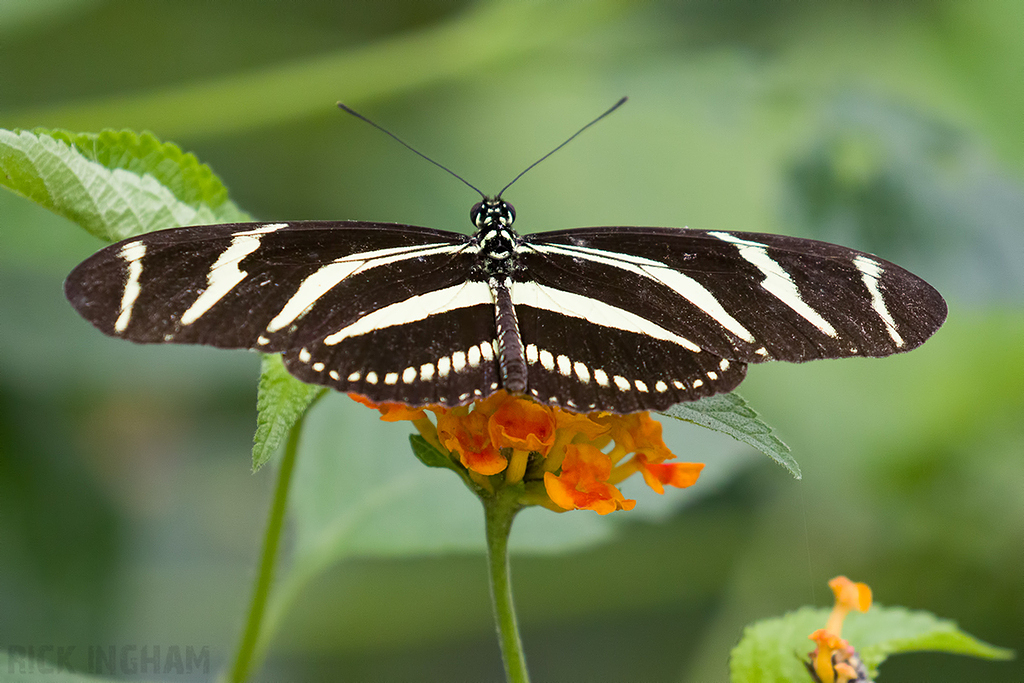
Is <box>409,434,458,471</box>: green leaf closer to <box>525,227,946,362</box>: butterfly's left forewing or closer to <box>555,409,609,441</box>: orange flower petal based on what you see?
<box>555,409,609,441</box>: orange flower petal

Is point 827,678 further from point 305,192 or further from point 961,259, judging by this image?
point 305,192

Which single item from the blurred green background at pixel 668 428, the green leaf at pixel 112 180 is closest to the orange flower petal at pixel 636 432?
the green leaf at pixel 112 180

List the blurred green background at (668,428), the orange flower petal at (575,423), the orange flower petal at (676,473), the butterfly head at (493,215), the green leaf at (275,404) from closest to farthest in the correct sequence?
the green leaf at (275,404) < the orange flower petal at (575,423) < the orange flower petal at (676,473) < the butterfly head at (493,215) < the blurred green background at (668,428)

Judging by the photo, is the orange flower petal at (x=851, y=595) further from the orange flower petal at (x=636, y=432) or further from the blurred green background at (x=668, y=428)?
the blurred green background at (x=668, y=428)

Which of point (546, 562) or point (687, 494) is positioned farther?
point (546, 562)

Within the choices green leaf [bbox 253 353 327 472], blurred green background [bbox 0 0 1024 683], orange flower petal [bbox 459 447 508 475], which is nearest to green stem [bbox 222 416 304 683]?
green leaf [bbox 253 353 327 472]

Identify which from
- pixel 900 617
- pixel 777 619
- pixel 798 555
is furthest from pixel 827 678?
pixel 798 555
